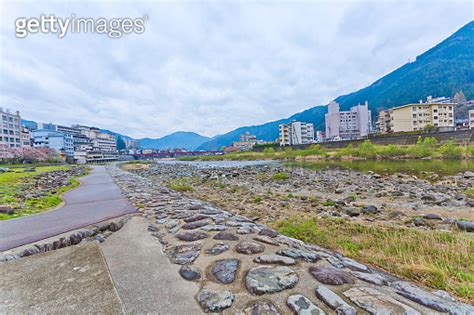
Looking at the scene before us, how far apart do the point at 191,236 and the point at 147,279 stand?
1274mm

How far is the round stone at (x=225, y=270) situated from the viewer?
2.31 metres

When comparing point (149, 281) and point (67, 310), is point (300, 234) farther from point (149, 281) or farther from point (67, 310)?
point (67, 310)

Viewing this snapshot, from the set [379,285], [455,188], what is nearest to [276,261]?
[379,285]

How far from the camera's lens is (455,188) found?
32.8ft

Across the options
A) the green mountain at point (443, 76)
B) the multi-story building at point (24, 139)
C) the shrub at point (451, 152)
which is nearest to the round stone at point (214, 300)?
the shrub at point (451, 152)

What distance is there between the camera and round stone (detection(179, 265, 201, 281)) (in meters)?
2.36

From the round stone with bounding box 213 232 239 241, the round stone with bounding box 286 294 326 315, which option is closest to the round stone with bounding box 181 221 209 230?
the round stone with bounding box 213 232 239 241

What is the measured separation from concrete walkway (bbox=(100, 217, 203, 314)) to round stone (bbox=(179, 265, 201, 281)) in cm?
6

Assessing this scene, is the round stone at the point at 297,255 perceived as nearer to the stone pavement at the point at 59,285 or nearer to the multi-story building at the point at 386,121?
the stone pavement at the point at 59,285

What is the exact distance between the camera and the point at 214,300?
6.37 feet

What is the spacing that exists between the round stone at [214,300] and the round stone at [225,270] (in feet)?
0.75

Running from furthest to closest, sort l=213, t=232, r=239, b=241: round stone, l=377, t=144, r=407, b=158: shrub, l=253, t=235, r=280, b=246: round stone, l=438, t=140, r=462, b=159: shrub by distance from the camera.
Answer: l=377, t=144, r=407, b=158: shrub
l=438, t=140, r=462, b=159: shrub
l=213, t=232, r=239, b=241: round stone
l=253, t=235, r=280, b=246: round stone

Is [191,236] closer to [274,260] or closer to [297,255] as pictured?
[274,260]

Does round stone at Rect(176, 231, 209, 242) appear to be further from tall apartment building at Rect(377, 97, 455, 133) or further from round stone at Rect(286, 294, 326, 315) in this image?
tall apartment building at Rect(377, 97, 455, 133)
